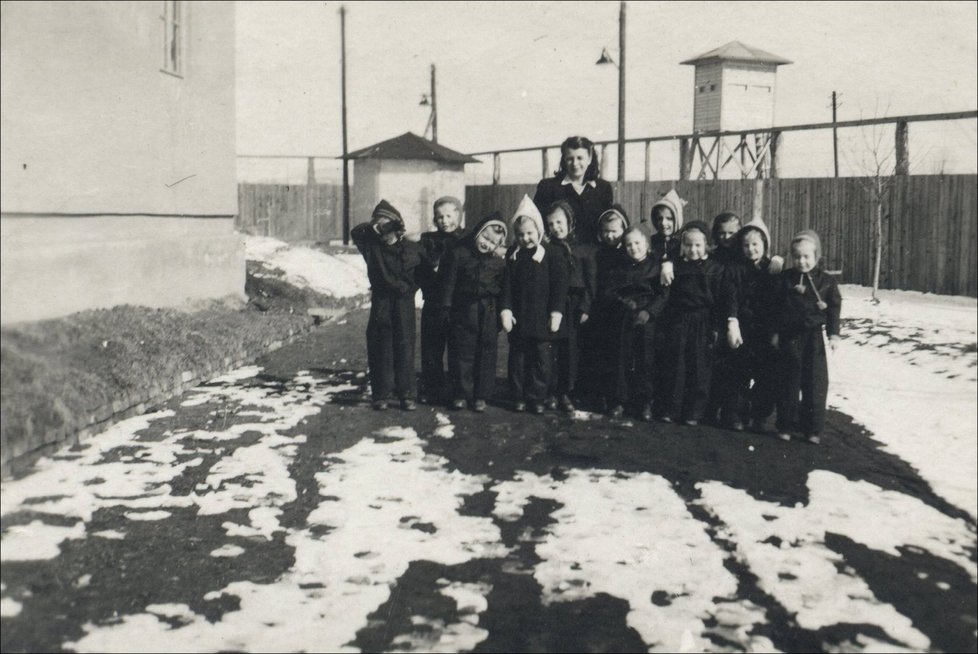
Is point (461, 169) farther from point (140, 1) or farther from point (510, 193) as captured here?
point (140, 1)

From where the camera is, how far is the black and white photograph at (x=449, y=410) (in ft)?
14.0

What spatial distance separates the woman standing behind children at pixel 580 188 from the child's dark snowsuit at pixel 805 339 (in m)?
1.82

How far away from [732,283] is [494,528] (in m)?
3.05

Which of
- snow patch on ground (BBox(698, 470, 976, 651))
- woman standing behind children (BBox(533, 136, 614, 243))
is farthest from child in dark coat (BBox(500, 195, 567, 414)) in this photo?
snow patch on ground (BBox(698, 470, 976, 651))

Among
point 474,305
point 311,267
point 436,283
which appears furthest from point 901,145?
point 311,267

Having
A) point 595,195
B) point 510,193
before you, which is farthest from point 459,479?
point 510,193

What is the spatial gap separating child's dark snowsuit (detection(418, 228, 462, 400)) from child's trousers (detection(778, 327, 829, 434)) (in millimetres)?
2562

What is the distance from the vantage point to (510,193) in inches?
1121

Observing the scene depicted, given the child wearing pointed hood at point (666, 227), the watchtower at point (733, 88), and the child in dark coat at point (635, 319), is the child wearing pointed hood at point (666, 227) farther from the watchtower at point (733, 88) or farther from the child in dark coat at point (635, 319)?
the watchtower at point (733, 88)

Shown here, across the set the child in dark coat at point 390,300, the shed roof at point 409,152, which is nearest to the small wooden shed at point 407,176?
the shed roof at point 409,152

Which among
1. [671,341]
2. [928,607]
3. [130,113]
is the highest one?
[130,113]

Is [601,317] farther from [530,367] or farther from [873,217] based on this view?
[873,217]

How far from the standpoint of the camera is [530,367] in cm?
807

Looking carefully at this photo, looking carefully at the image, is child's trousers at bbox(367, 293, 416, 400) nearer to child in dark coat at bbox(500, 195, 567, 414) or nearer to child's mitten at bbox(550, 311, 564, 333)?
child in dark coat at bbox(500, 195, 567, 414)
